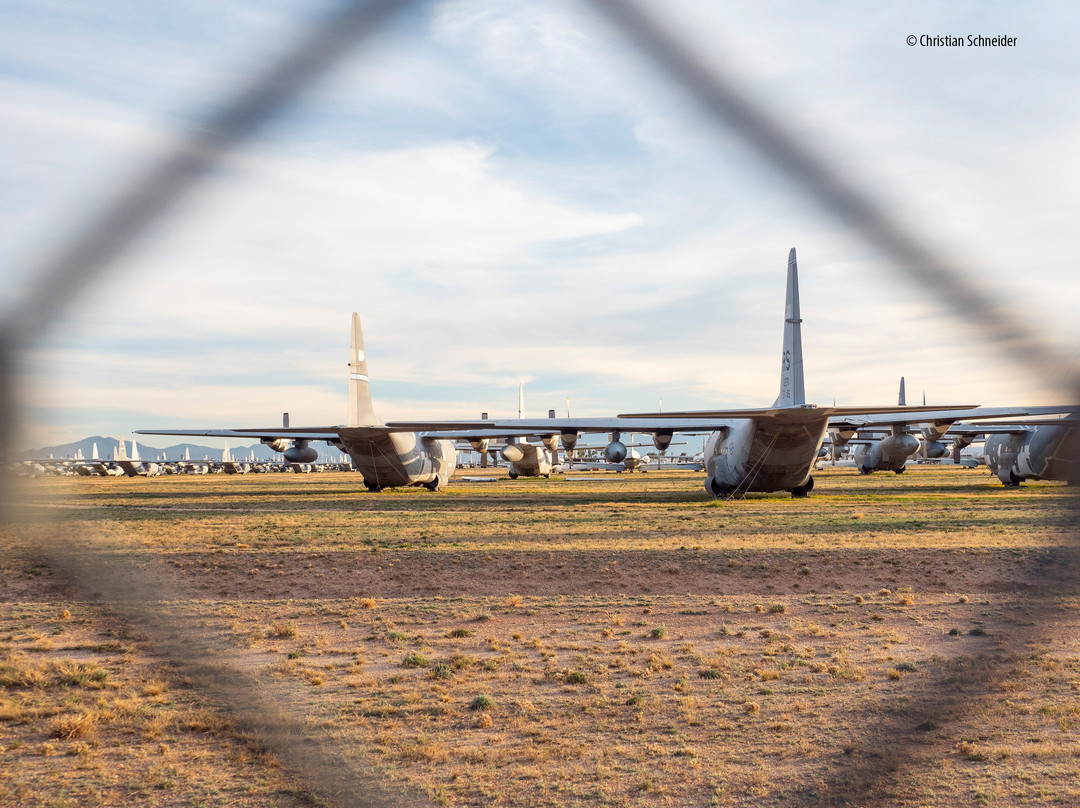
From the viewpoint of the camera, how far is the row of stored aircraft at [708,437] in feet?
74.2

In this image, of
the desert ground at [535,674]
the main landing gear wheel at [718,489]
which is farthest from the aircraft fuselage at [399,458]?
the desert ground at [535,674]

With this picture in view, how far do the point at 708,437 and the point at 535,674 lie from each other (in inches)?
1023

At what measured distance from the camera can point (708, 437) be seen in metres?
33.0

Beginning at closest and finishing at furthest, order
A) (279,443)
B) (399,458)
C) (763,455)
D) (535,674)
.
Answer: (535,674)
(763,455)
(399,458)
(279,443)

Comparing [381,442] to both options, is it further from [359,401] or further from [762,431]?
[762,431]

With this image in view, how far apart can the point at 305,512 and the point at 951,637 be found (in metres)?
21.9

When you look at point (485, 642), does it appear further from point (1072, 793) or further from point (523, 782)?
point (1072, 793)

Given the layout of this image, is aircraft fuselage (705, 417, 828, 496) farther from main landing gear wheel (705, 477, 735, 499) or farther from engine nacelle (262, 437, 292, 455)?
engine nacelle (262, 437, 292, 455)

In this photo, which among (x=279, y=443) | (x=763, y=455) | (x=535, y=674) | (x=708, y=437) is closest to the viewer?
(x=535, y=674)

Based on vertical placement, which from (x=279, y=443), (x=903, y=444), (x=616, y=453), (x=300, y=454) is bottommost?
(x=903, y=444)

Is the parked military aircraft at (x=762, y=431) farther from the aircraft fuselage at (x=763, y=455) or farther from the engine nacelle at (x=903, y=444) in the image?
the engine nacelle at (x=903, y=444)

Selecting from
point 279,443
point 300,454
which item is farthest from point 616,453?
point 279,443

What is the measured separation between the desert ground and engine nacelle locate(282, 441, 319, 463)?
21.8 m

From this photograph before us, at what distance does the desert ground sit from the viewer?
1958 mm
